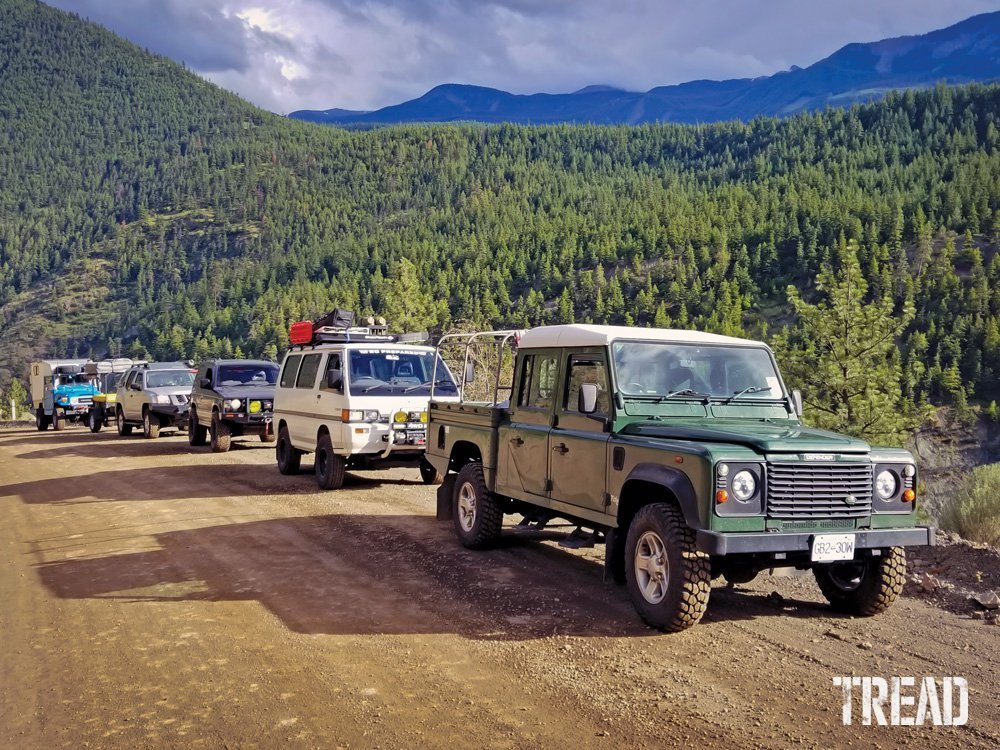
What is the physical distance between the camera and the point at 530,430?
8.01 meters

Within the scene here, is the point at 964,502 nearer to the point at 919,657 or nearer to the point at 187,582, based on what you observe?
the point at 919,657

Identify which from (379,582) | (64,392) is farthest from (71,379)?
(379,582)

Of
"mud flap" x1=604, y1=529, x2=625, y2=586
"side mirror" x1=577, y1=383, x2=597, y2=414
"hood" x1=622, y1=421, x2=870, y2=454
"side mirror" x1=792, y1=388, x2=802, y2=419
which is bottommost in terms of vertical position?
"mud flap" x1=604, y1=529, x2=625, y2=586

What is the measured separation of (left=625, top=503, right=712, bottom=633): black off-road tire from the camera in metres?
5.96

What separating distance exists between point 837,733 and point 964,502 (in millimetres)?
6290

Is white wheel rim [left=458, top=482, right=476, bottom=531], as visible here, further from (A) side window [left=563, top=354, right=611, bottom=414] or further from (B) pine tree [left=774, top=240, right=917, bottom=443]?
(B) pine tree [left=774, top=240, right=917, bottom=443]

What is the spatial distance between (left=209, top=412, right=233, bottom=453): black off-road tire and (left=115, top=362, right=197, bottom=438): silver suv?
4359 millimetres

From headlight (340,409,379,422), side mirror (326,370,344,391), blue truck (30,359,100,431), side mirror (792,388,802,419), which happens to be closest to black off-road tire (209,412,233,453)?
side mirror (326,370,344,391)

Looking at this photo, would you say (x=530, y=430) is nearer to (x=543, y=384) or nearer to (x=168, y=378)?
(x=543, y=384)

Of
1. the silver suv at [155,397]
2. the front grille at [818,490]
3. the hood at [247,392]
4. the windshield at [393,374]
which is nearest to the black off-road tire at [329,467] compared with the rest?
the windshield at [393,374]

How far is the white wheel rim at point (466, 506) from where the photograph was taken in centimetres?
895

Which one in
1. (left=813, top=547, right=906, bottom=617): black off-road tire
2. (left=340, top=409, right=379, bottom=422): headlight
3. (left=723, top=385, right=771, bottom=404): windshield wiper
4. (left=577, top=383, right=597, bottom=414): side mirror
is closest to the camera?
(left=813, top=547, right=906, bottom=617): black off-road tire

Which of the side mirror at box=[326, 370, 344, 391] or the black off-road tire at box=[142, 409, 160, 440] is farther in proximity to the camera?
the black off-road tire at box=[142, 409, 160, 440]

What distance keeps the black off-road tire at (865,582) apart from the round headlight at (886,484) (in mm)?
434
